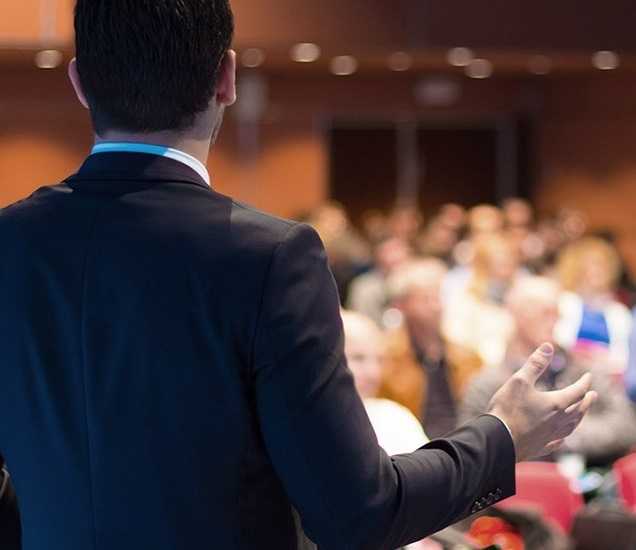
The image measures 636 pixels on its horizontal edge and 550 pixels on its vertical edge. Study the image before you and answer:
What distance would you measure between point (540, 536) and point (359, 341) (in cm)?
114

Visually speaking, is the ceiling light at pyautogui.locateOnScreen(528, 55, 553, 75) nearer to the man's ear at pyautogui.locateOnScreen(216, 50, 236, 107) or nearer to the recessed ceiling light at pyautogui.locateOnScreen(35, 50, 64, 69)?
the recessed ceiling light at pyautogui.locateOnScreen(35, 50, 64, 69)

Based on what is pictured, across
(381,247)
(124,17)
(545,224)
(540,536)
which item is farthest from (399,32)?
(124,17)

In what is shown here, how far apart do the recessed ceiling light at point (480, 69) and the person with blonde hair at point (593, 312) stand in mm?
4842

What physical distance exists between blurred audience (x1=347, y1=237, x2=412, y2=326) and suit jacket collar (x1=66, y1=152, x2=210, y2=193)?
709 centimetres

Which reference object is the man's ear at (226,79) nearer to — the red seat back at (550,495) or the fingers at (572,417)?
the fingers at (572,417)

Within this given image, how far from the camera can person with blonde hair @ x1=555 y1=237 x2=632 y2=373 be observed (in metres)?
7.71

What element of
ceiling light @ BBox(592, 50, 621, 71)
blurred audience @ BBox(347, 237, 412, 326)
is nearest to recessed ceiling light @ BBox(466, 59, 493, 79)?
ceiling light @ BBox(592, 50, 621, 71)

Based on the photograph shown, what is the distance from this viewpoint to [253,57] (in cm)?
1365

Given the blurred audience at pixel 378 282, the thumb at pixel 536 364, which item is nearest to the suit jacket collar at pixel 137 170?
the thumb at pixel 536 364

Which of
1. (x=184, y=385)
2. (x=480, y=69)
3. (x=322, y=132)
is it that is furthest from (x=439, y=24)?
(x=184, y=385)

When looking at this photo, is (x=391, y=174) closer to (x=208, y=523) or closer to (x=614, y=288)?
(x=614, y=288)

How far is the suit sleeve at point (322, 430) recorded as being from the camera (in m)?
1.45

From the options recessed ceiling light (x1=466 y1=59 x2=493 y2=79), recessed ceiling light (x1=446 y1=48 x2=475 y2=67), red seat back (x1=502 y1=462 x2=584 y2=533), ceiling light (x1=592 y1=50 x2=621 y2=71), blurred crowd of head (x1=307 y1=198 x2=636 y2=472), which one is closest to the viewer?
red seat back (x1=502 y1=462 x2=584 y2=533)

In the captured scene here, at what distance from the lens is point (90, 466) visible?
152cm
